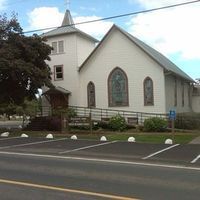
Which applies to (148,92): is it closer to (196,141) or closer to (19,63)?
(19,63)

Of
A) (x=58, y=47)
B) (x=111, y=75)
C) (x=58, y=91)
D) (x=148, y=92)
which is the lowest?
(x=148, y=92)

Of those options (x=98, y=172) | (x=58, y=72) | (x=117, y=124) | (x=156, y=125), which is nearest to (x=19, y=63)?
(x=117, y=124)

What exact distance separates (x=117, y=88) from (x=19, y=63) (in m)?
10.0

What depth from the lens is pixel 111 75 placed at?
122ft

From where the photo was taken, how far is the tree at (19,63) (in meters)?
29.4

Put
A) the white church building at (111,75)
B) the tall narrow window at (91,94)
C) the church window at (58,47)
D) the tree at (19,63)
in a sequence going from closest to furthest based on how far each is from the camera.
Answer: the tree at (19,63), the white church building at (111,75), the tall narrow window at (91,94), the church window at (58,47)

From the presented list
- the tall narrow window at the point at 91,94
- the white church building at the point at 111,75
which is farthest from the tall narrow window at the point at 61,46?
the tall narrow window at the point at 91,94

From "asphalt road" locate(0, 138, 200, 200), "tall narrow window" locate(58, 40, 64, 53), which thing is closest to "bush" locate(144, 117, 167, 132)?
"asphalt road" locate(0, 138, 200, 200)

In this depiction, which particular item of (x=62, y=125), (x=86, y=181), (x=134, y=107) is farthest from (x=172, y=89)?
(x=86, y=181)

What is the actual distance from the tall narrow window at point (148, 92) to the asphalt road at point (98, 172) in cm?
1528

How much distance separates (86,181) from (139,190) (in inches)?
62.9

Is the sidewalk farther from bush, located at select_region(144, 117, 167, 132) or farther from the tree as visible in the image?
the tree

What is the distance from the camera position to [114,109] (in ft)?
122

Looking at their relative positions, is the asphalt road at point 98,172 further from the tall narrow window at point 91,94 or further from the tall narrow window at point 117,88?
the tall narrow window at point 91,94
